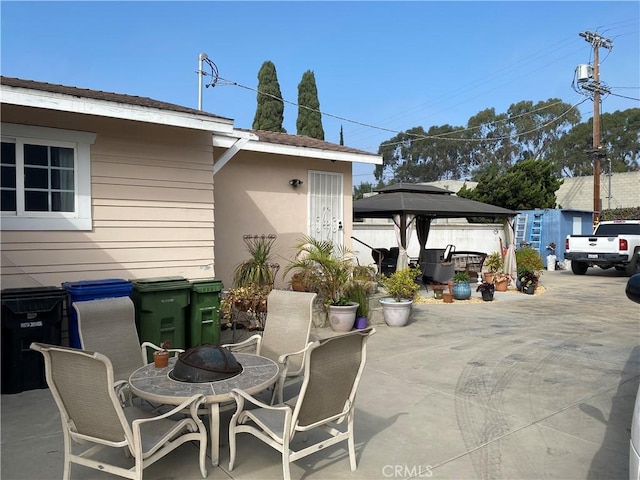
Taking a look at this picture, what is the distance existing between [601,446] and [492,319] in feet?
16.7

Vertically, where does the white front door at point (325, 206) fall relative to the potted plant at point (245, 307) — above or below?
above

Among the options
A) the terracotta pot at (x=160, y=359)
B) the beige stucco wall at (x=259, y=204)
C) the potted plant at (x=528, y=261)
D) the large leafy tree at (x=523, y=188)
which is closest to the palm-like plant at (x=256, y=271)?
the beige stucco wall at (x=259, y=204)

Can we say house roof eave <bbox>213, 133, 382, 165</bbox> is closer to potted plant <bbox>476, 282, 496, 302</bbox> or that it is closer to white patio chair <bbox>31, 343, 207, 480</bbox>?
potted plant <bbox>476, 282, 496, 302</bbox>

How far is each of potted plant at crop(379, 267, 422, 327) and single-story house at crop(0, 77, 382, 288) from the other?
2.64 meters

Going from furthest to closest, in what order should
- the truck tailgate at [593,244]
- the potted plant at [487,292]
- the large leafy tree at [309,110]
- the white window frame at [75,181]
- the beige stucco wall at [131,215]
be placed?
the large leafy tree at [309,110] < the truck tailgate at [593,244] < the potted plant at [487,292] < the beige stucco wall at [131,215] < the white window frame at [75,181]

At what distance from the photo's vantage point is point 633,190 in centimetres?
2981

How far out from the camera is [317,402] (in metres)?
2.89

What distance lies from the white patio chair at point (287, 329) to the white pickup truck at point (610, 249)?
45.6ft

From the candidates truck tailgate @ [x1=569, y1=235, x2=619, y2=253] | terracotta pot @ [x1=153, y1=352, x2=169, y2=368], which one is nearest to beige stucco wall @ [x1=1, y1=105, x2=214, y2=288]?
terracotta pot @ [x1=153, y1=352, x2=169, y2=368]

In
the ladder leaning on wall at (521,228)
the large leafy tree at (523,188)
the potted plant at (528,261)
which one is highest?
the large leafy tree at (523,188)

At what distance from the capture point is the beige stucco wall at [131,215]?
5.48 m

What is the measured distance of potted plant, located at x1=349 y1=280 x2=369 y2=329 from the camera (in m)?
7.32

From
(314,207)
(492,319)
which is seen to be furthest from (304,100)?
(492,319)

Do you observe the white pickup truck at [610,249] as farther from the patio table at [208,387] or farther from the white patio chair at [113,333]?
the white patio chair at [113,333]
